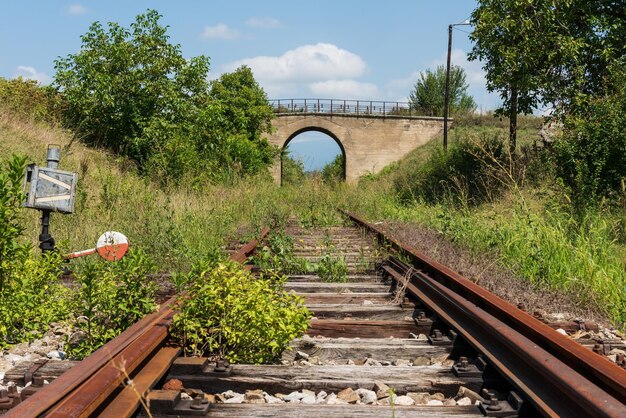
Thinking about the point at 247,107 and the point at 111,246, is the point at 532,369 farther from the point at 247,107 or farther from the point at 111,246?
the point at 247,107

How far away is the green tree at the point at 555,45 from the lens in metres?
15.3

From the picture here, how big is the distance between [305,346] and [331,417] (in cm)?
108

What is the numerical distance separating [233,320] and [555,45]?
1452 cm

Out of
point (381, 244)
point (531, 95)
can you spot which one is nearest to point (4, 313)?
point (381, 244)

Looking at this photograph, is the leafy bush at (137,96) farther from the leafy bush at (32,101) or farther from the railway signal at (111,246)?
the railway signal at (111,246)

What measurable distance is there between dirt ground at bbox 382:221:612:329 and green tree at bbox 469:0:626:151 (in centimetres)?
956

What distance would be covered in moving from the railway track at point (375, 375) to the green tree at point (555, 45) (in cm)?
1290

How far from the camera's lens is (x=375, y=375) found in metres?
2.75

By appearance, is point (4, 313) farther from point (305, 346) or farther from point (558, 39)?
point (558, 39)

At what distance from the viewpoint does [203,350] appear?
125 inches

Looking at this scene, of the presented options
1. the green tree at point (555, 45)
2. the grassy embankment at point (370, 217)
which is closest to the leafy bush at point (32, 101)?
the grassy embankment at point (370, 217)

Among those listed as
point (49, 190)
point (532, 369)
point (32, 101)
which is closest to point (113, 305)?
point (49, 190)

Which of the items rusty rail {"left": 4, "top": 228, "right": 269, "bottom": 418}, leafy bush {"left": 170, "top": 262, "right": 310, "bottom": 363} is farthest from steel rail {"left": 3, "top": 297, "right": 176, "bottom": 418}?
leafy bush {"left": 170, "top": 262, "right": 310, "bottom": 363}

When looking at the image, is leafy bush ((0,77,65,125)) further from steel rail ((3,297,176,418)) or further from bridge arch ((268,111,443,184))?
bridge arch ((268,111,443,184))
